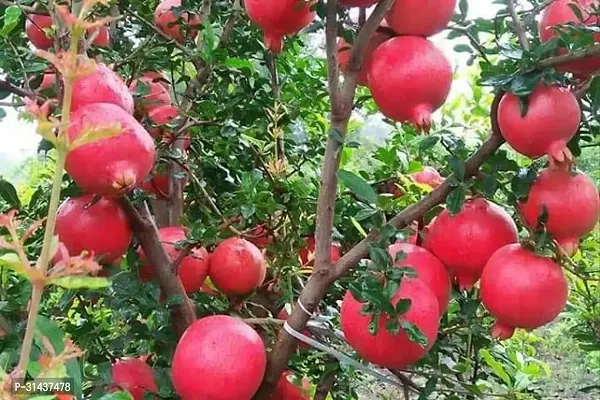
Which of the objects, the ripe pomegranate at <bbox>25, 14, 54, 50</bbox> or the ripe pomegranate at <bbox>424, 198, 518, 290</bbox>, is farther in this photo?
the ripe pomegranate at <bbox>25, 14, 54, 50</bbox>

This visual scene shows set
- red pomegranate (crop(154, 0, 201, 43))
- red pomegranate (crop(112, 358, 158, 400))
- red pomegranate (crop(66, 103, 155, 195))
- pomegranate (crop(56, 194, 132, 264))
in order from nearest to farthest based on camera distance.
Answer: red pomegranate (crop(66, 103, 155, 195)), pomegranate (crop(56, 194, 132, 264)), red pomegranate (crop(112, 358, 158, 400)), red pomegranate (crop(154, 0, 201, 43))

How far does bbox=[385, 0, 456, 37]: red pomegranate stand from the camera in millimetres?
650

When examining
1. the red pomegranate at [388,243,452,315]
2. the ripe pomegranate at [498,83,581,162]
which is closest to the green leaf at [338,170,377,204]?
the red pomegranate at [388,243,452,315]

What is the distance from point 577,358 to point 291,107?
56.8 inches

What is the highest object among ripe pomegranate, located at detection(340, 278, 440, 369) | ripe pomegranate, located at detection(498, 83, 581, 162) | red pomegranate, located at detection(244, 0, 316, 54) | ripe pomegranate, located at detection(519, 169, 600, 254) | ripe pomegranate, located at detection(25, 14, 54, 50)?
red pomegranate, located at detection(244, 0, 316, 54)

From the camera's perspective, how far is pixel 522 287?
645 millimetres

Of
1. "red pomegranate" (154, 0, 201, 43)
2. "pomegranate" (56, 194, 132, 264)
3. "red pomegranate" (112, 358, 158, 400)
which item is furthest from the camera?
"red pomegranate" (154, 0, 201, 43)

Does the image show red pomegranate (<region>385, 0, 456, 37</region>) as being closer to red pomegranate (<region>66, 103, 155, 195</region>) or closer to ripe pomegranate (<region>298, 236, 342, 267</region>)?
red pomegranate (<region>66, 103, 155, 195</region>)

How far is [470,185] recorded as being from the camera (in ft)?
2.24

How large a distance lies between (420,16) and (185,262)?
0.41 meters

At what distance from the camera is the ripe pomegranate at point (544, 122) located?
61cm

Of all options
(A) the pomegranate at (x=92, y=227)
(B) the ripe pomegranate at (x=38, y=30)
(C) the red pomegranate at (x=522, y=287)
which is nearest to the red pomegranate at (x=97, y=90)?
(A) the pomegranate at (x=92, y=227)

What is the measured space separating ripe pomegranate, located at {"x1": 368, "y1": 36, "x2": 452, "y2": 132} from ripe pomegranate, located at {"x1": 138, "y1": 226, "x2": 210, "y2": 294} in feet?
1.05

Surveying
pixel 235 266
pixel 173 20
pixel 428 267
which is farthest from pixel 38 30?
pixel 428 267
